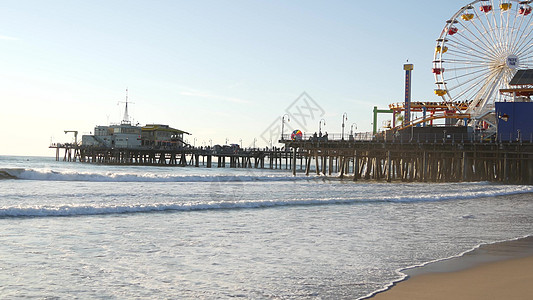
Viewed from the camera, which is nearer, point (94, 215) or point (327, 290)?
point (327, 290)

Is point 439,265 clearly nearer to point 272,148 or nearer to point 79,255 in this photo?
point 79,255

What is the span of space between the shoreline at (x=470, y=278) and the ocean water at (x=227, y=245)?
303 mm

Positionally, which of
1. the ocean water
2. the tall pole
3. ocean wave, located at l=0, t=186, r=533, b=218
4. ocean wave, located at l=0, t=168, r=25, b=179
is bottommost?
the ocean water

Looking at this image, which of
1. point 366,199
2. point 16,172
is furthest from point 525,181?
point 16,172

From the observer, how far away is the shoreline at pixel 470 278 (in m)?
7.25

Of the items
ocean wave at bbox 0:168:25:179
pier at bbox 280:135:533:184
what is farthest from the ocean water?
pier at bbox 280:135:533:184

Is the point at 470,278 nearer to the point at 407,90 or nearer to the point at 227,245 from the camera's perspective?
the point at 227,245

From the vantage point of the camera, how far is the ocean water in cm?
761

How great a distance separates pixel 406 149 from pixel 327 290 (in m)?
42.2

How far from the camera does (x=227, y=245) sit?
11195 millimetres

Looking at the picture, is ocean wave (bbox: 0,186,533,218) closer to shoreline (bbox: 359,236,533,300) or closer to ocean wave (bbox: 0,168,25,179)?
shoreline (bbox: 359,236,533,300)

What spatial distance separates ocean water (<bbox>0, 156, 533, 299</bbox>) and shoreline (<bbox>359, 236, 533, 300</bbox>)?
11.9 inches

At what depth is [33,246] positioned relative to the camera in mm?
10414

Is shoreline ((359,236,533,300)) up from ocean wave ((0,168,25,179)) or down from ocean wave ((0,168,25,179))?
down
